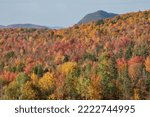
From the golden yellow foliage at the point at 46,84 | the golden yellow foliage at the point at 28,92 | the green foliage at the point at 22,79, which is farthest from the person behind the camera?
the golden yellow foliage at the point at 46,84

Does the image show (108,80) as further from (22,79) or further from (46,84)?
(22,79)

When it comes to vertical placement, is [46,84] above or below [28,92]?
below

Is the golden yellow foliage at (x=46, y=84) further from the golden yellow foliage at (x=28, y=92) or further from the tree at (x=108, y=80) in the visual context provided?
the tree at (x=108, y=80)

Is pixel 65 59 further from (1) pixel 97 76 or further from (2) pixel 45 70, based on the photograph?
(1) pixel 97 76

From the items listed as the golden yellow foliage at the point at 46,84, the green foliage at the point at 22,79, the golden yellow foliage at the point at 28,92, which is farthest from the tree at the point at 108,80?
the green foliage at the point at 22,79

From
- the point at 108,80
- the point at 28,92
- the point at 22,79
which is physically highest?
the point at 22,79

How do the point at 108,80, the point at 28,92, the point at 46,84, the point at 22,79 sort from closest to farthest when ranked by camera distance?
the point at 28,92 → the point at 108,80 → the point at 22,79 → the point at 46,84

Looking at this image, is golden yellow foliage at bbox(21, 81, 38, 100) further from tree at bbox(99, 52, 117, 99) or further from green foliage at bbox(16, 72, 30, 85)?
tree at bbox(99, 52, 117, 99)

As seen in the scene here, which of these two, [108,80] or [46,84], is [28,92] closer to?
[46,84]

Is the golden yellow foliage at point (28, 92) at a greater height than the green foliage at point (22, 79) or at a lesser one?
lesser

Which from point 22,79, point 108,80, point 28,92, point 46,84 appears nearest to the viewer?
point 28,92

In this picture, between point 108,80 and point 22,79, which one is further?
point 22,79

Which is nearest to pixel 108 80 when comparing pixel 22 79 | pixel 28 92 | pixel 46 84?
pixel 46 84

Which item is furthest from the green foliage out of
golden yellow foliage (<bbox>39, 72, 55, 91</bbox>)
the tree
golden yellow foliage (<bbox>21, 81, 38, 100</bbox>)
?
the tree
